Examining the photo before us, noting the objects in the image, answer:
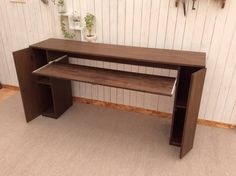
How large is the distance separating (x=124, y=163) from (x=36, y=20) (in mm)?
2064

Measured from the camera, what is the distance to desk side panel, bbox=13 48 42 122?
7.37 ft

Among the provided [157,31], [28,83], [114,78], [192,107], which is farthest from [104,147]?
[157,31]

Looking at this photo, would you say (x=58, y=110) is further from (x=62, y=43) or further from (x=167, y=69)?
(x=167, y=69)

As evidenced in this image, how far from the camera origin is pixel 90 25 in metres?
2.42

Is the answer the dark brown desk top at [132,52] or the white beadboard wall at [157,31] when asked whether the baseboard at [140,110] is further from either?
the dark brown desk top at [132,52]

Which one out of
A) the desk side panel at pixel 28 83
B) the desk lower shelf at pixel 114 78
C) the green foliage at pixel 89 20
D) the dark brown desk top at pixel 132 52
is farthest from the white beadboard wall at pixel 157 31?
the desk side panel at pixel 28 83

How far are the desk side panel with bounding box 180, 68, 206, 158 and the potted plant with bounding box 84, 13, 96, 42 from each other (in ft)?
4.33

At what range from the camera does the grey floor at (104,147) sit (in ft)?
6.19

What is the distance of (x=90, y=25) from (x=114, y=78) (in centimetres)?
78

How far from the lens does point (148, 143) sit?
7.27 ft

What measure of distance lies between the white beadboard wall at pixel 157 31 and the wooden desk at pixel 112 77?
0.17 m

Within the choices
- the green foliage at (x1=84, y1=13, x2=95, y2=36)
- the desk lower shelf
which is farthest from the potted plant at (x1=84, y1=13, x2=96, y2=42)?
the desk lower shelf

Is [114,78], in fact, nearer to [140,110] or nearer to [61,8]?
[140,110]

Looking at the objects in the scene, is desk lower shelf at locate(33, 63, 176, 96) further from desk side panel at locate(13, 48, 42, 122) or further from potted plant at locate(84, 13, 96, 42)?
potted plant at locate(84, 13, 96, 42)
